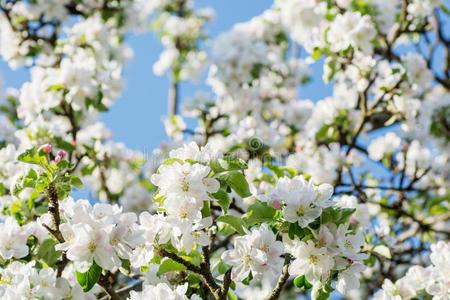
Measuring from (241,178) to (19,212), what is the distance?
1.08 metres

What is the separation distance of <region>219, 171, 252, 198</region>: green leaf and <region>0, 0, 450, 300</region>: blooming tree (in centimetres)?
1

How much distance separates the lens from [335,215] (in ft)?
6.48

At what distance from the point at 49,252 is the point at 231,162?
762mm

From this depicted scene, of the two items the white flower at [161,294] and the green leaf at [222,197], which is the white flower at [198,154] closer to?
the green leaf at [222,197]

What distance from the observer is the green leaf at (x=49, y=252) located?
2279 millimetres

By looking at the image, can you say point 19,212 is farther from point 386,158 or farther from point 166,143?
point 386,158

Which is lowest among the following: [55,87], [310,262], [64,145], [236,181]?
[310,262]

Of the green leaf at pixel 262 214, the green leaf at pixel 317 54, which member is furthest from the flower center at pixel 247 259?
the green leaf at pixel 317 54

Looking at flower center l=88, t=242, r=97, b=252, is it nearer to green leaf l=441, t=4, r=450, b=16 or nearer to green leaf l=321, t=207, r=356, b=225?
green leaf l=321, t=207, r=356, b=225

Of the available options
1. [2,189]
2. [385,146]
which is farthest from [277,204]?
[385,146]

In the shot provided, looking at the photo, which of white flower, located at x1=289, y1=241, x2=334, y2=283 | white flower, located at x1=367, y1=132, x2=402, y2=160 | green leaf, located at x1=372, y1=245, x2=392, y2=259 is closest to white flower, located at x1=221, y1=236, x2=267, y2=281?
white flower, located at x1=289, y1=241, x2=334, y2=283

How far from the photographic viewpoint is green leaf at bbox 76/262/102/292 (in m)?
1.95

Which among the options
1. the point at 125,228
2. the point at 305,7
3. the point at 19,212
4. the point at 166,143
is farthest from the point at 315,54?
the point at 125,228

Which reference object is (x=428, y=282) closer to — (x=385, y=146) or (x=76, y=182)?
(x=76, y=182)
